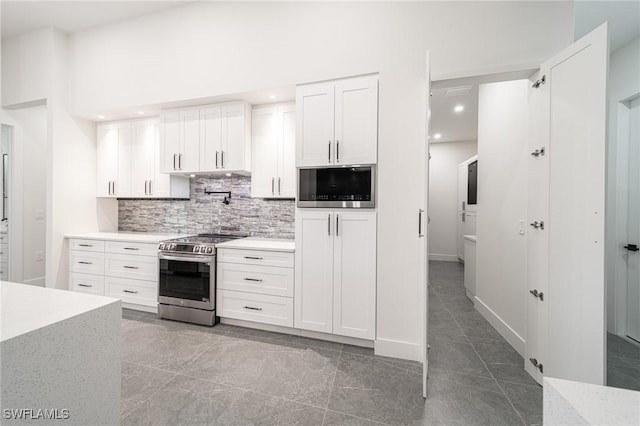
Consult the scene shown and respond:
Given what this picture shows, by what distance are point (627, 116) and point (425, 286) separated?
3.01m

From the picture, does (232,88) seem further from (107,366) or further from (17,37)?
(17,37)

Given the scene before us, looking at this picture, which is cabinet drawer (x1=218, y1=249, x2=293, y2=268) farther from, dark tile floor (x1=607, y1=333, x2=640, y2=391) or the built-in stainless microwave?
dark tile floor (x1=607, y1=333, x2=640, y2=391)

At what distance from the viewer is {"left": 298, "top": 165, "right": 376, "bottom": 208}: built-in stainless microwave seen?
7.73ft

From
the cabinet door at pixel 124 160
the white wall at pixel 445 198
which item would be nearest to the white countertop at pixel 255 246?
the cabinet door at pixel 124 160

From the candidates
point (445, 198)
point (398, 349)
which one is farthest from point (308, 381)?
point (445, 198)

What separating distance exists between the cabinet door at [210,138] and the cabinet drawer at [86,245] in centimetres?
167

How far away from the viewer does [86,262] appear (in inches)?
131

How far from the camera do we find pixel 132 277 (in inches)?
Answer: 124

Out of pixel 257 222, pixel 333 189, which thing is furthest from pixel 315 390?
pixel 257 222

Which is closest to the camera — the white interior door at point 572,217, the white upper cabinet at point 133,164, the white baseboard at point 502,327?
the white interior door at point 572,217

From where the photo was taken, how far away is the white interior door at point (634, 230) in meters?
2.56

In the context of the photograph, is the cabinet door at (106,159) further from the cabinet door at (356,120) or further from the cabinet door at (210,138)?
the cabinet door at (356,120)

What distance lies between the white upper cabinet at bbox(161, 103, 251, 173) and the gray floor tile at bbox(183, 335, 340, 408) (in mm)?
1863

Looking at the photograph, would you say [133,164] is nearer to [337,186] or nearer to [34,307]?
[337,186]
